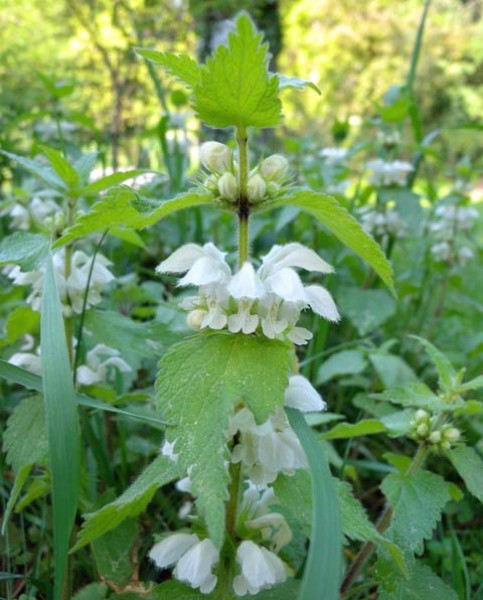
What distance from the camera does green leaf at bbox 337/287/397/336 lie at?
2605 millimetres

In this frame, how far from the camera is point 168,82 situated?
4895 mm

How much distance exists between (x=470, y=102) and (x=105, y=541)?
65.4 ft

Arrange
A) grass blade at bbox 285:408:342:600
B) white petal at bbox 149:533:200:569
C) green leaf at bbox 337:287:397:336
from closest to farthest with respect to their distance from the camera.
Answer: grass blade at bbox 285:408:342:600
white petal at bbox 149:533:200:569
green leaf at bbox 337:287:397:336

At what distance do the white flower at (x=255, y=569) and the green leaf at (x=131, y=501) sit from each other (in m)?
0.20

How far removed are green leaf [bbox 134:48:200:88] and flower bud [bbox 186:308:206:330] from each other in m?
0.34

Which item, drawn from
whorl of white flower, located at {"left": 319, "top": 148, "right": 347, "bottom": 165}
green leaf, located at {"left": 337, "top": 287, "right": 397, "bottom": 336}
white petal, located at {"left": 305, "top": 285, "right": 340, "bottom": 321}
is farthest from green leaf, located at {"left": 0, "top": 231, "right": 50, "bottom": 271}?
whorl of white flower, located at {"left": 319, "top": 148, "right": 347, "bottom": 165}

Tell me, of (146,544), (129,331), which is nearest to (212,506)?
(129,331)

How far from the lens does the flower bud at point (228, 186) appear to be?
0.94 meters

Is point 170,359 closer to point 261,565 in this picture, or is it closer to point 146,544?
point 261,565

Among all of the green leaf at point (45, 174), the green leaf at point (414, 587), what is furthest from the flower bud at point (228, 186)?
the green leaf at point (414, 587)

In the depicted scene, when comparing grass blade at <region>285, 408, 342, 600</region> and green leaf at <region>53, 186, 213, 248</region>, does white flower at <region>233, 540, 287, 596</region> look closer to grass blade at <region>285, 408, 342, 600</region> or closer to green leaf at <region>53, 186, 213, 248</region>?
grass blade at <region>285, 408, 342, 600</region>

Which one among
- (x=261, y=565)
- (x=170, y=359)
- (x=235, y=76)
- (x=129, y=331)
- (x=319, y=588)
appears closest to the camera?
(x=319, y=588)

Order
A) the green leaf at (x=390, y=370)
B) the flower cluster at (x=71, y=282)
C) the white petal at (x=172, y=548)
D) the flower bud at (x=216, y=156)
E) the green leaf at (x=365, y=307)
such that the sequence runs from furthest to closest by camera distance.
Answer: the green leaf at (x=365, y=307) < the green leaf at (x=390, y=370) < the flower cluster at (x=71, y=282) < the white petal at (x=172, y=548) < the flower bud at (x=216, y=156)

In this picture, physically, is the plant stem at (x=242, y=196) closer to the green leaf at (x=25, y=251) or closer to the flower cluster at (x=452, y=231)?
the green leaf at (x=25, y=251)
